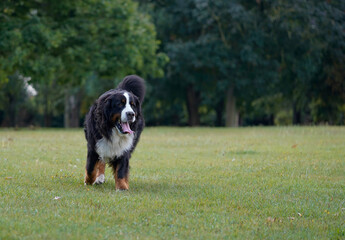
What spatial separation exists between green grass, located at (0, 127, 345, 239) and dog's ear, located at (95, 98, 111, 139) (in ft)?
2.88

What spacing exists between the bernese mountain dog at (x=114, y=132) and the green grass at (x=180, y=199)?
324mm

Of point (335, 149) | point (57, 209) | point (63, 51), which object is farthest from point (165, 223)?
point (63, 51)

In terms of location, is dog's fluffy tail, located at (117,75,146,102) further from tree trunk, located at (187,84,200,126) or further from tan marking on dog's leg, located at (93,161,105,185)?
tree trunk, located at (187,84,200,126)

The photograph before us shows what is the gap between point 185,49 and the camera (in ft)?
108

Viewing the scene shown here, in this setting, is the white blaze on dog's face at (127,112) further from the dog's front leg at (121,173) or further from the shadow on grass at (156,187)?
the shadow on grass at (156,187)

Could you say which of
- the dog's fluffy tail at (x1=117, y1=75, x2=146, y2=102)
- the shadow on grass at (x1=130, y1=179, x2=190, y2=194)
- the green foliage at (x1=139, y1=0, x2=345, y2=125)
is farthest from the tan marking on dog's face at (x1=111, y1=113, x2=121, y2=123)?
the green foliage at (x1=139, y1=0, x2=345, y2=125)

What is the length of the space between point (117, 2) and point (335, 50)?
13.6 m

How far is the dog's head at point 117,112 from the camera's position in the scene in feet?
25.5

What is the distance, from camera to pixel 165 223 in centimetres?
566

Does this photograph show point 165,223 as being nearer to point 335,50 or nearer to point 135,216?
point 135,216

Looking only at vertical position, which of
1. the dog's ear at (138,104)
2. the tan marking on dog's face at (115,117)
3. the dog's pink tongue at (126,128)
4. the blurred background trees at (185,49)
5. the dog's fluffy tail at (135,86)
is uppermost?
the blurred background trees at (185,49)

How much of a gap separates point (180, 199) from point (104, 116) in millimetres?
1780

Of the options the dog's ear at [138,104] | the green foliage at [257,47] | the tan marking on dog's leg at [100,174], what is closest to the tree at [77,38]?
the green foliage at [257,47]

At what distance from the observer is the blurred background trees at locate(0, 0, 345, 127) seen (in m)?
26.7
